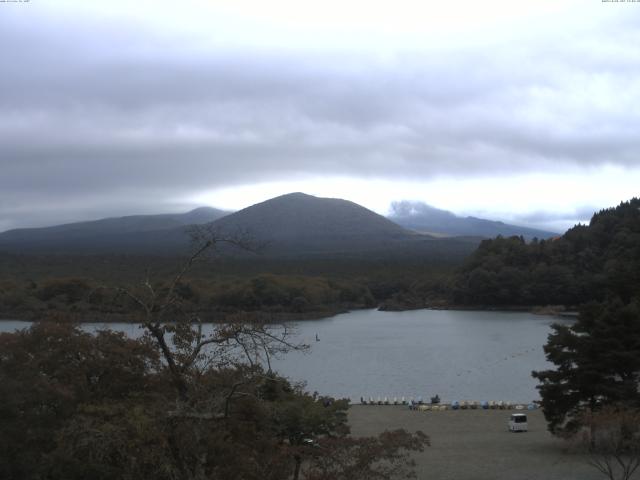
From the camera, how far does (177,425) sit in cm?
486

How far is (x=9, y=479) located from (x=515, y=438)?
10.6 metres

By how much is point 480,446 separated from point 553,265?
43.7m

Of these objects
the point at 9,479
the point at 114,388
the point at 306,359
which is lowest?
the point at 306,359

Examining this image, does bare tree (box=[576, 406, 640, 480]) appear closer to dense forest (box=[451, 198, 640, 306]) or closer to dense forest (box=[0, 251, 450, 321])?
dense forest (box=[0, 251, 450, 321])

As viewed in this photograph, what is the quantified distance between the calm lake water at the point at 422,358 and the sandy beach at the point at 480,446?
2796 millimetres

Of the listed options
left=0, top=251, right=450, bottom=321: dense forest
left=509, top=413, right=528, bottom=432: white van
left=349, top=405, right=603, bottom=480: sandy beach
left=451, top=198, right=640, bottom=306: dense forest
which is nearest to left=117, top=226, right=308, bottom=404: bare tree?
left=349, top=405, right=603, bottom=480: sandy beach

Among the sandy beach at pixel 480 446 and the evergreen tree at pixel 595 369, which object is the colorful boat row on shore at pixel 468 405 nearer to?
the sandy beach at pixel 480 446

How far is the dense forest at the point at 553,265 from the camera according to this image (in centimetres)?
5294

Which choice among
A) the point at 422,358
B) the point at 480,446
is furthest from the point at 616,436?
the point at 422,358

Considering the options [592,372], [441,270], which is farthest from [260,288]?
[592,372]

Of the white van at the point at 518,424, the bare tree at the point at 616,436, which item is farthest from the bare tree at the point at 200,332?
the white van at the point at 518,424

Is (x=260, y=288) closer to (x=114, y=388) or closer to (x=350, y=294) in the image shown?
(x=350, y=294)

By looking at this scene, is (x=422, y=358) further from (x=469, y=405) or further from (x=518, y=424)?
(x=518, y=424)

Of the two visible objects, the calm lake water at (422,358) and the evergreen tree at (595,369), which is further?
the calm lake water at (422,358)
